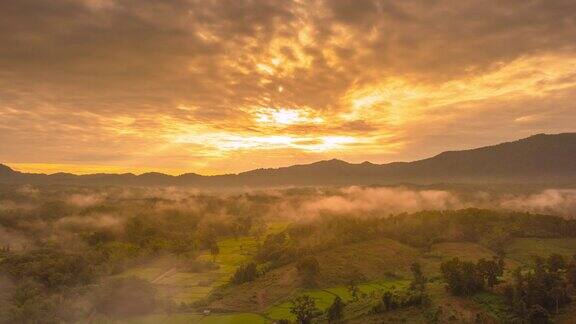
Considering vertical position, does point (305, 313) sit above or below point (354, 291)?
below

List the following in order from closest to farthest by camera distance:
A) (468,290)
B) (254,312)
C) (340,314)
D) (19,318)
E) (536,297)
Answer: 1. (536,297)
2. (468,290)
3. (340,314)
4. (19,318)
5. (254,312)

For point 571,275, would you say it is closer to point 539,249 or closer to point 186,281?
point 539,249

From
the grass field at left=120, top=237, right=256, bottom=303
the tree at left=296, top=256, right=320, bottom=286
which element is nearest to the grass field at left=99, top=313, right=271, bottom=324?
the grass field at left=120, top=237, right=256, bottom=303

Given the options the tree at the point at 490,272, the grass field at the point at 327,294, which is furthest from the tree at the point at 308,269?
the tree at the point at 490,272

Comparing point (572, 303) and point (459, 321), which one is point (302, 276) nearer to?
point (459, 321)

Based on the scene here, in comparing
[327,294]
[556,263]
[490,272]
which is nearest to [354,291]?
[327,294]

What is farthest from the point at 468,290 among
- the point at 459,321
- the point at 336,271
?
the point at 336,271

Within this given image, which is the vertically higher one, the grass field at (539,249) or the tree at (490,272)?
the tree at (490,272)

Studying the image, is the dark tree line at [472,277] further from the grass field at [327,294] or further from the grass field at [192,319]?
the grass field at [192,319]
